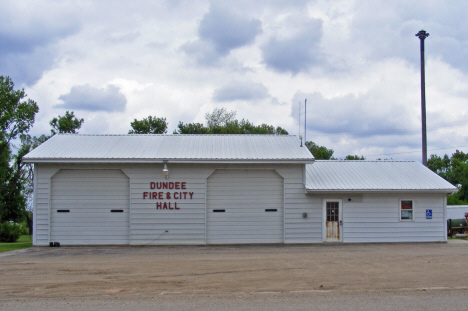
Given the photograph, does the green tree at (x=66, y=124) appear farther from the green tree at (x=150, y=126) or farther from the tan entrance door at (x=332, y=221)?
the tan entrance door at (x=332, y=221)

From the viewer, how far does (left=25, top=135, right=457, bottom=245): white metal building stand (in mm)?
19078

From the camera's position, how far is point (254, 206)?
64.1 feet

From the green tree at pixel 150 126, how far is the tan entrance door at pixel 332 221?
30436 millimetres

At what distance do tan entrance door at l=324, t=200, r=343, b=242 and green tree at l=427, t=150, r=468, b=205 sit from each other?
38823mm

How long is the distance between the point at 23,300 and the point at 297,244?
1266cm

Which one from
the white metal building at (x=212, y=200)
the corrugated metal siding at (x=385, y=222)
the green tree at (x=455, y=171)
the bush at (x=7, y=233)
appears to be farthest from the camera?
the green tree at (x=455, y=171)

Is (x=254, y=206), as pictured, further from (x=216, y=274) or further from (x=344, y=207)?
(x=216, y=274)

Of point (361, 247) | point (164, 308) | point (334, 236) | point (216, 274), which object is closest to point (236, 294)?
point (164, 308)

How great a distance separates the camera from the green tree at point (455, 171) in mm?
57281

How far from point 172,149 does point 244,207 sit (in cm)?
415

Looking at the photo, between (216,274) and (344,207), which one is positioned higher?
(344,207)

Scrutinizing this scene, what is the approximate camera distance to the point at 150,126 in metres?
48.0

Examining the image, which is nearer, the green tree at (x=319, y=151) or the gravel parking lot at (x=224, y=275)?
the gravel parking lot at (x=224, y=275)

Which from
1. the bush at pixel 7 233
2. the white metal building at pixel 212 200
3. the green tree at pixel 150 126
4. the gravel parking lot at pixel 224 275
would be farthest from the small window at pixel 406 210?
the green tree at pixel 150 126
